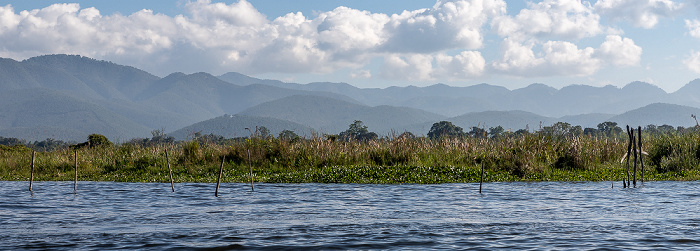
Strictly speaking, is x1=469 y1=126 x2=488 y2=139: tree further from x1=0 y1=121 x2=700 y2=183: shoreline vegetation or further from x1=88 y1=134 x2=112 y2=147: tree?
x1=88 y1=134 x2=112 y2=147: tree

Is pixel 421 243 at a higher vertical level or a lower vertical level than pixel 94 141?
lower

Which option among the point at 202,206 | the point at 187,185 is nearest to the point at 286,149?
the point at 187,185

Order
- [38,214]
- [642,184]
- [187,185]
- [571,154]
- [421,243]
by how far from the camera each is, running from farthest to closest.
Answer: [571,154] < [187,185] < [642,184] < [38,214] < [421,243]

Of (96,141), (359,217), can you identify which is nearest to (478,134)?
(359,217)

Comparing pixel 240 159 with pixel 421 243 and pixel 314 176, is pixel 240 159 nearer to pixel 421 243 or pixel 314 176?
pixel 314 176

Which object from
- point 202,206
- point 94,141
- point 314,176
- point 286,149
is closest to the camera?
point 202,206

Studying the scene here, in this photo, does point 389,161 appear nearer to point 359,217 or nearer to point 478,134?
point 478,134

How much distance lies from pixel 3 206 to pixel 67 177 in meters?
10.7

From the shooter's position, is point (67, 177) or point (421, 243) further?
point (67, 177)

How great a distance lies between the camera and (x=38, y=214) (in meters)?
16.4

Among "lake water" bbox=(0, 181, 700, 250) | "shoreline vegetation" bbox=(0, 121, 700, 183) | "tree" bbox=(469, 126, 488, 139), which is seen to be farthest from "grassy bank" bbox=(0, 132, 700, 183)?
"lake water" bbox=(0, 181, 700, 250)

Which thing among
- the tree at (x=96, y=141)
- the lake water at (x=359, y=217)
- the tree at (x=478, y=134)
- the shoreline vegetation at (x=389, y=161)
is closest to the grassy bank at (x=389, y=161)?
the shoreline vegetation at (x=389, y=161)

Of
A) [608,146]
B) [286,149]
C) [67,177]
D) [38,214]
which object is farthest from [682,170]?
[67,177]

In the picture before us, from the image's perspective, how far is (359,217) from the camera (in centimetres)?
1559
